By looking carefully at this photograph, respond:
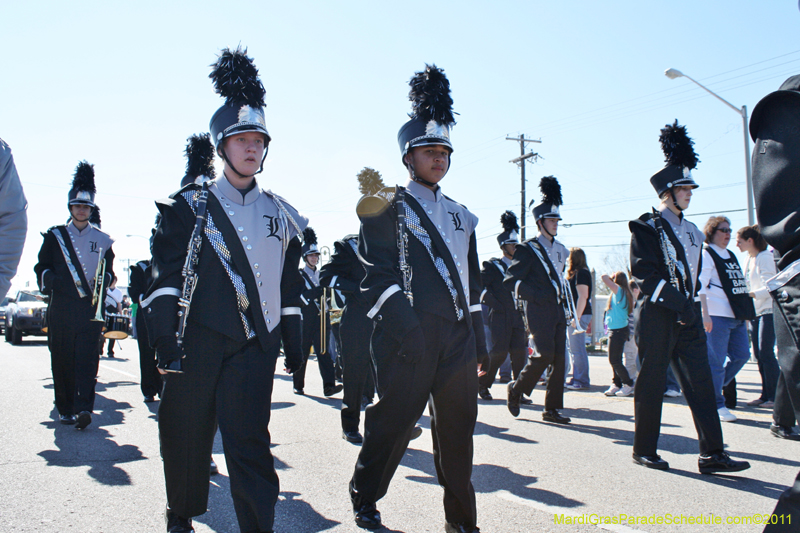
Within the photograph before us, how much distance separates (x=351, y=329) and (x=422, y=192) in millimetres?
2807

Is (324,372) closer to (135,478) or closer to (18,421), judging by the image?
(18,421)

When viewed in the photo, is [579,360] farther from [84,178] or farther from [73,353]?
[84,178]

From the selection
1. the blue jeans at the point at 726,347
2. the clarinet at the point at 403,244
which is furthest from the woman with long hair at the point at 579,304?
the clarinet at the point at 403,244

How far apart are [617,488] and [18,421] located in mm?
6099

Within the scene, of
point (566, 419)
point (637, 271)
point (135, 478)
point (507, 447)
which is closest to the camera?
point (135, 478)

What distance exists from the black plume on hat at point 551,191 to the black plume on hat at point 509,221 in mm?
2410

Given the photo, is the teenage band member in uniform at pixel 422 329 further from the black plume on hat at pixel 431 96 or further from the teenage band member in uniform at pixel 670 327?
the teenage band member in uniform at pixel 670 327

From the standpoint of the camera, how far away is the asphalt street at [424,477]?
3.60 metres

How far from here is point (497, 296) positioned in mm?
9555

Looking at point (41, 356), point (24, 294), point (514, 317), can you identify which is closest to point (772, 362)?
point (514, 317)

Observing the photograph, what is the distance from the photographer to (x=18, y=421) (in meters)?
6.76

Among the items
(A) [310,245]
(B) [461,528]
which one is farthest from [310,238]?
(B) [461,528]

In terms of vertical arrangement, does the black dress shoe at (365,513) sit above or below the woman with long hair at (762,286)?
below

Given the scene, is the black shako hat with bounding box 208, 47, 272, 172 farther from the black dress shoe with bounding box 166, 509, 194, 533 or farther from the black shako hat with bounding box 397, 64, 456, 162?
the black dress shoe with bounding box 166, 509, 194, 533
